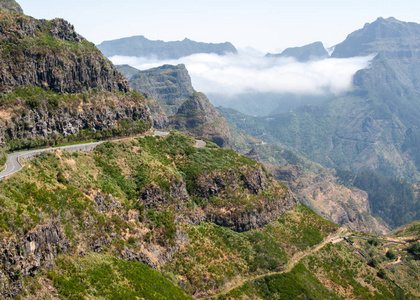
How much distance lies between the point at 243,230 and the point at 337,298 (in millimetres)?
42213

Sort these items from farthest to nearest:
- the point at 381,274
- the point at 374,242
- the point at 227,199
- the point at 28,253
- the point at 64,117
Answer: the point at 374,242 → the point at 381,274 → the point at 227,199 → the point at 64,117 → the point at 28,253

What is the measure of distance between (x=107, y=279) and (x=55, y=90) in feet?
272

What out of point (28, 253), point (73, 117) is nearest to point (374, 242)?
point (73, 117)

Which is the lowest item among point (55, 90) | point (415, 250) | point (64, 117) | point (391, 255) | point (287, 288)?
point (391, 255)

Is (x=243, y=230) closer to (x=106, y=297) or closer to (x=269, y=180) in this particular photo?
(x=269, y=180)

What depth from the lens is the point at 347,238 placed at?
16138 cm

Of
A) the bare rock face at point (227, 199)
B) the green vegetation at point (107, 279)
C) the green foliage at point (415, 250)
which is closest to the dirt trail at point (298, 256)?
the bare rock face at point (227, 199)

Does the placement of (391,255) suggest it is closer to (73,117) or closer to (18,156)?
(73,117)

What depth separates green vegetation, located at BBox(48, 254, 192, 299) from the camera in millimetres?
63875

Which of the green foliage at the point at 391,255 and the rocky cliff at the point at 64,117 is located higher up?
the rocky cliff at the point at 64,117

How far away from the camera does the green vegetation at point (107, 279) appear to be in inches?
2515

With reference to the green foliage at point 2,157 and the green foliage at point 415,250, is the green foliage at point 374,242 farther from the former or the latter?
the green foliage at point 2,157

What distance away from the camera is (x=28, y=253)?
60.6 metres

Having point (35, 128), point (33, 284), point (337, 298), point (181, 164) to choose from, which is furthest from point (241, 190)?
point (33, 284)
